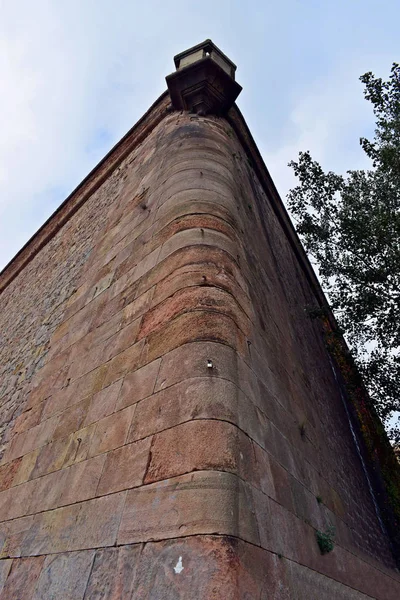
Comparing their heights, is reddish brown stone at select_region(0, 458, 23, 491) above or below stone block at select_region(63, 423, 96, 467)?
above

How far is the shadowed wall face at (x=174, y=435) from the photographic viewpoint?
154 cm

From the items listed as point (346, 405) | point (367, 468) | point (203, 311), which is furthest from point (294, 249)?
point (203, 311)

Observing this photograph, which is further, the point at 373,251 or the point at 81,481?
the point at 373,251

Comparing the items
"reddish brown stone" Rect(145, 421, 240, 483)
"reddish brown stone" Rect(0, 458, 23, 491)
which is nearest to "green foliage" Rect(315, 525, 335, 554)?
"reddish brown stone" Rect(145, 421, 240, 483)

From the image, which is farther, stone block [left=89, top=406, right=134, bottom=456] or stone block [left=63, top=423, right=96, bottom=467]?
stone block [left=63, top=423, right=96, bottom=467]

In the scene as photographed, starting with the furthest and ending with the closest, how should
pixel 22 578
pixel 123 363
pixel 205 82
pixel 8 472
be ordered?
pixel 205 82, pixel 8 472, pixel 123 363, pixel 22 578

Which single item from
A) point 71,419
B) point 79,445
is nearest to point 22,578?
point 79,445

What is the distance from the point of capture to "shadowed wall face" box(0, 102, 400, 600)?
1540mm

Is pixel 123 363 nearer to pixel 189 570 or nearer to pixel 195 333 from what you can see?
pixel 195 333

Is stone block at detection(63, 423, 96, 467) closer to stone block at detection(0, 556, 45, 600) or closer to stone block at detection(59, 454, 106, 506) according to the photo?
stone block at detection(59, 454, 106, 506)

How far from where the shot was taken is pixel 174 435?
1823 millimetres

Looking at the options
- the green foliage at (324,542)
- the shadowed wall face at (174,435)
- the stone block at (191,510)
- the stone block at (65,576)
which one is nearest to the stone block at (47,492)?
the shadowed wall face at (174,435)

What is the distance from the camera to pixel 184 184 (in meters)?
3.76

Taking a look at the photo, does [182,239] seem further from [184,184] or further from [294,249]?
[294,249]
